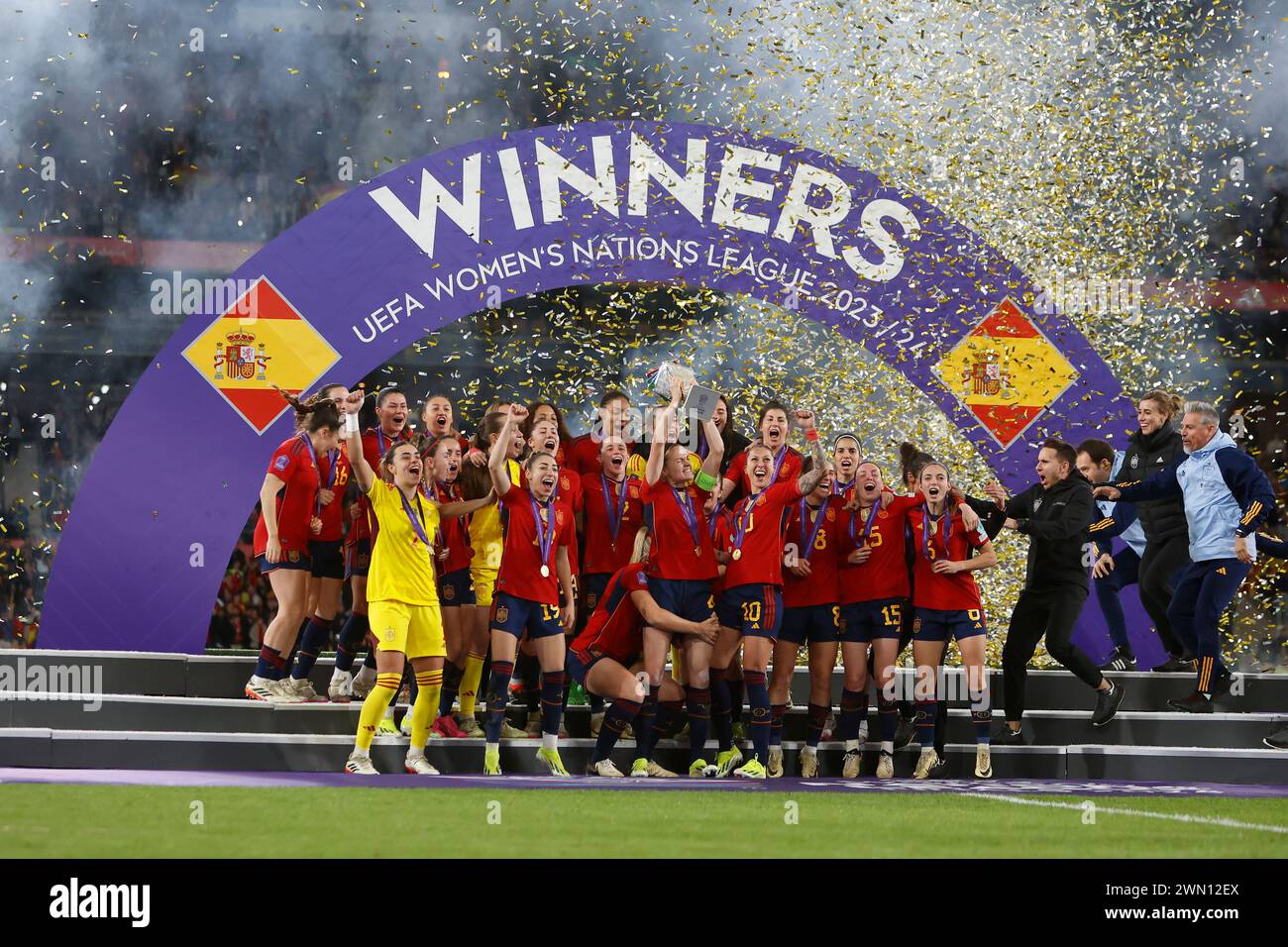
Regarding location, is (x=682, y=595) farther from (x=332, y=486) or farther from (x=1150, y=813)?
(x=1150, y=813)

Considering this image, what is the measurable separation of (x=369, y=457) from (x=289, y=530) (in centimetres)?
59

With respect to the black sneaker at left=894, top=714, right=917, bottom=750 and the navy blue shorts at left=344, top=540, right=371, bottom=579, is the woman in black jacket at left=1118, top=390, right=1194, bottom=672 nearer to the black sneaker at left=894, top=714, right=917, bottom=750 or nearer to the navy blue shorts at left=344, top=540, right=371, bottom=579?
the black sneaker at left=894, top=714, right=917, bottom=750

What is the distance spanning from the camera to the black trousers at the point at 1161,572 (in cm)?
1052

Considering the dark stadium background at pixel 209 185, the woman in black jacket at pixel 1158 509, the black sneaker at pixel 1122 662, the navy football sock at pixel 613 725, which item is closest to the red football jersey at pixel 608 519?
the navy football sock at pixel 613 725

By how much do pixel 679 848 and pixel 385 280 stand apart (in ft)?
24.1

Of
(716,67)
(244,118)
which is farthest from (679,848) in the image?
(244,118)

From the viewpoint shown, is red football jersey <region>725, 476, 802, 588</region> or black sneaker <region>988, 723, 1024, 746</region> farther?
black sneaker <region>988, 723, 1024, 746</region>

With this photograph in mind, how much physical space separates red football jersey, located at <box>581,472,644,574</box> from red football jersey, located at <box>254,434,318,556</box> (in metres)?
1.53

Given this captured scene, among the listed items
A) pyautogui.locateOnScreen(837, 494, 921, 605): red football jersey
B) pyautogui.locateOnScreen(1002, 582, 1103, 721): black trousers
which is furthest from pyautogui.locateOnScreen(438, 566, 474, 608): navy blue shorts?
pyautogui.locateOnScreen(1002, 582, 1103, 721): black trousers

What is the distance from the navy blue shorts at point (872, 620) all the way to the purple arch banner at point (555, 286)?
376 cm

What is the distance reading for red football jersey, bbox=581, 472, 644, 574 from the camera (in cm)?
927

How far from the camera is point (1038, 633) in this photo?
9.24 meters

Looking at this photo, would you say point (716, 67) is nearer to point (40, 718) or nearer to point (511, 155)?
point (511, 155)
